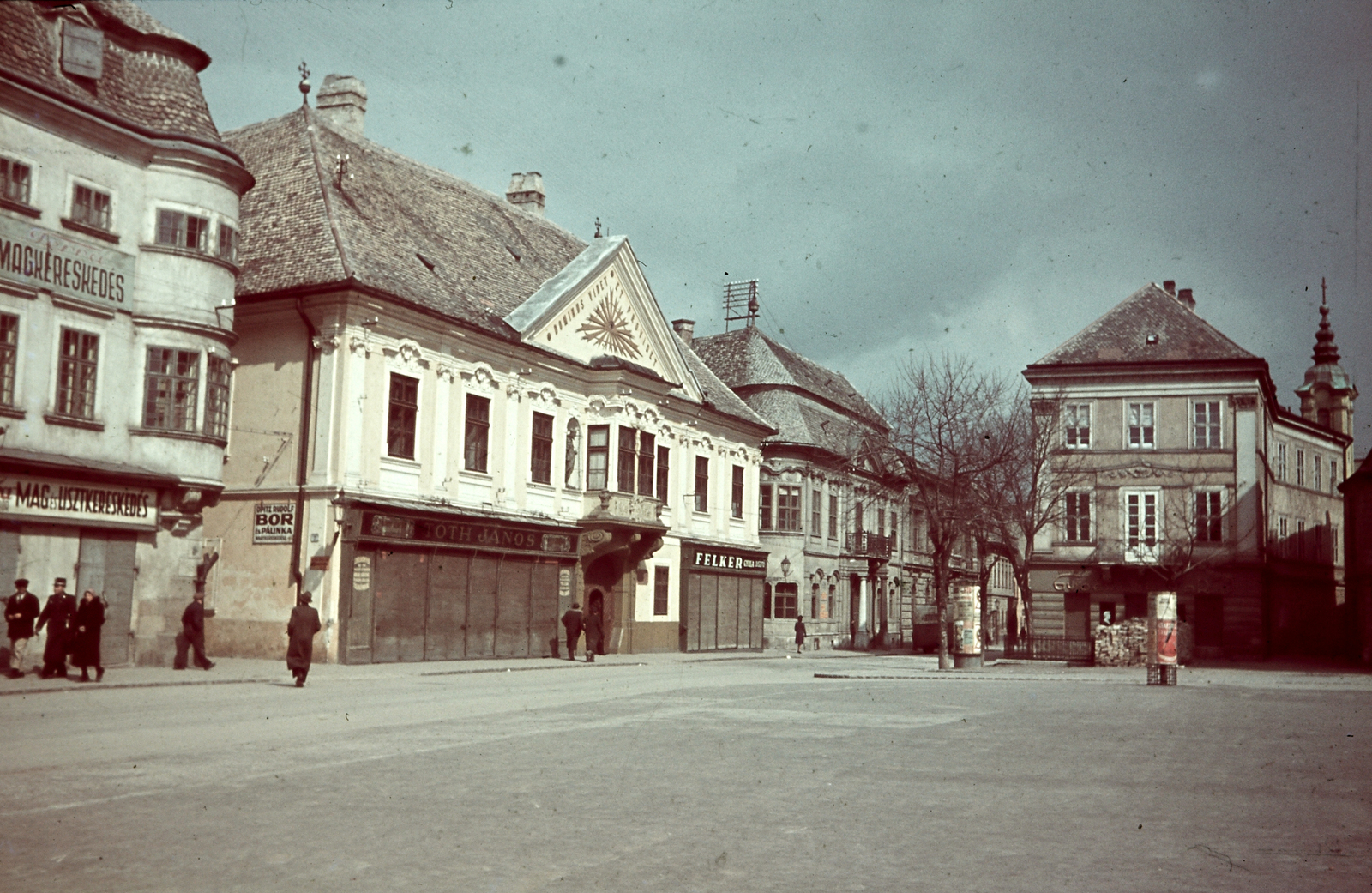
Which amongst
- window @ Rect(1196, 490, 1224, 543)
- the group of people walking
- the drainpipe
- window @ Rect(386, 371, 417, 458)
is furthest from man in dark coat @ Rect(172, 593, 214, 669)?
window @ Rect(1196, 490, 1224, 543)

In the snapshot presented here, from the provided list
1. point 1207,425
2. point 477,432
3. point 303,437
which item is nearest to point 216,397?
point 303,437

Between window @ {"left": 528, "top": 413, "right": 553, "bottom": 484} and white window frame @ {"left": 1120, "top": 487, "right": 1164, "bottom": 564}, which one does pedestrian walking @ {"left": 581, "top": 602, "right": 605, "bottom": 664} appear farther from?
white window frame @ {"left": 1120, "top": 487, "right": 1164, "bottom": 564}

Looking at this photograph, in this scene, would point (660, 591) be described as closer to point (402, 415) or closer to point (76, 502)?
point (402, 415)

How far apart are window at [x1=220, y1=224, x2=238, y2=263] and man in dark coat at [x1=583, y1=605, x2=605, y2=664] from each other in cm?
1423

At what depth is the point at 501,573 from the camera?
35.4 meters

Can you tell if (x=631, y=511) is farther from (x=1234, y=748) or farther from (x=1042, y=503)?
(x=1234, y=748)

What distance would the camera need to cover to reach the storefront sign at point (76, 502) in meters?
22.5

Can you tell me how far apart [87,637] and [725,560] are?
29.1 metres

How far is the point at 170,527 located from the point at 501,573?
1089 centimetres

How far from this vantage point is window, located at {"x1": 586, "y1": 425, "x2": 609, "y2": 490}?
40.3m

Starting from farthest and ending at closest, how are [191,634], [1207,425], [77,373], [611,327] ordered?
[1207,425] < [611,327] < [191,634] < [77,373]

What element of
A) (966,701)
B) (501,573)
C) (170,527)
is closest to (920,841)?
(966,701)

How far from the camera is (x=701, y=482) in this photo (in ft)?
157

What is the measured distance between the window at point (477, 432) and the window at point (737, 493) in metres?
15.8
